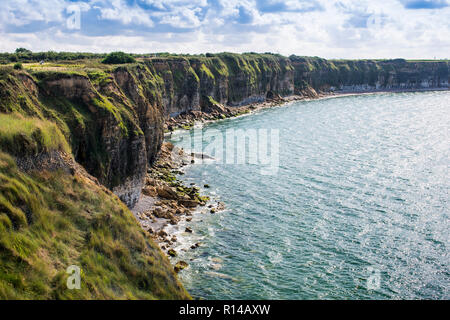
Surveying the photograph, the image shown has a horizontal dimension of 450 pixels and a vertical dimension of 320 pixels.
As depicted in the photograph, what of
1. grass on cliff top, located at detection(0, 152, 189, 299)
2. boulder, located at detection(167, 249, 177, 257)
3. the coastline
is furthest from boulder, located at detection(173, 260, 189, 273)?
grass on cliff top, located at detection(0, 152, 189, 299)

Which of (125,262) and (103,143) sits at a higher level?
(103,143)

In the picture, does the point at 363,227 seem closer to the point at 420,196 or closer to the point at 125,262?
the point at 420,196

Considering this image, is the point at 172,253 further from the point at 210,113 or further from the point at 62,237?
the point at 210,113

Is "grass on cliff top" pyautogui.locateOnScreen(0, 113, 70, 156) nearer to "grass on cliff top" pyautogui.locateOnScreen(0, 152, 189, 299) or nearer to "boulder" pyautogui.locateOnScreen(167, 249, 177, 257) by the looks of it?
"grass on cliff top" pyautogui.locateOnScreen(0, 152, 189, 299)

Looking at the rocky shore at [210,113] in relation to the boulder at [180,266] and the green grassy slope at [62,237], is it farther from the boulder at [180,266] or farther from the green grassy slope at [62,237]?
the green grassy slope at [62,237]

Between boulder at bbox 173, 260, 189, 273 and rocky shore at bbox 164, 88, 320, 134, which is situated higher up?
rocky shore at bbox 164, 88, 320, 134

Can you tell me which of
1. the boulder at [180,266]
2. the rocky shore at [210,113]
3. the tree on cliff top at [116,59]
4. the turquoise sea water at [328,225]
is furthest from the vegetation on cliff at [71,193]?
the rocky shore at [210,113]

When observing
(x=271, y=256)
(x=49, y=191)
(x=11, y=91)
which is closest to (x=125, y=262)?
(x=49, y=191)
